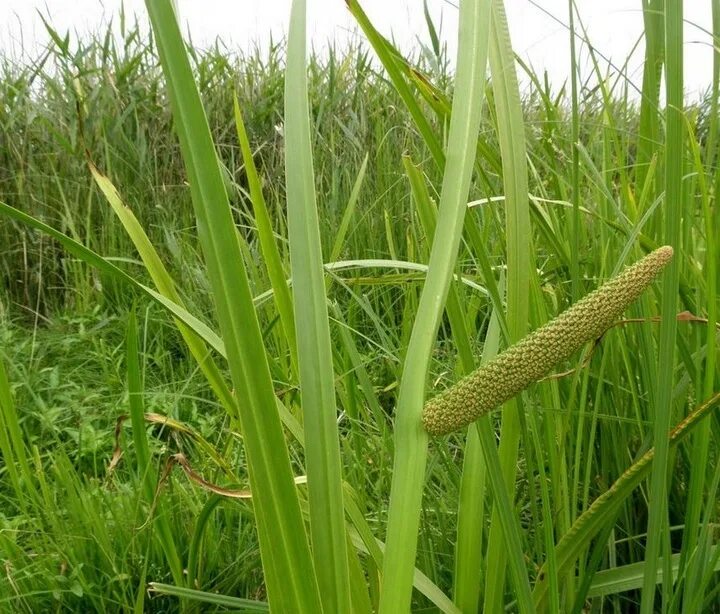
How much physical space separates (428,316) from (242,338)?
8 cm

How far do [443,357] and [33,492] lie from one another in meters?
0.84

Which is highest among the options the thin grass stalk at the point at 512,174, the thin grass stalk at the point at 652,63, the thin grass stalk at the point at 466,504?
the thin grass stalk at the point at 652,63

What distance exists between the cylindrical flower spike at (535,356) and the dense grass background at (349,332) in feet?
0.26

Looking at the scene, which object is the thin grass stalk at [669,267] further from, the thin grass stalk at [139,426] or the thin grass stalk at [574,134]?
the thin grass stalk at [139,426]

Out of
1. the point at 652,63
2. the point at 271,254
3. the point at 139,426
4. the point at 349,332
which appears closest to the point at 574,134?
the point at 652,63

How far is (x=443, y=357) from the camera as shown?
1.49 metres

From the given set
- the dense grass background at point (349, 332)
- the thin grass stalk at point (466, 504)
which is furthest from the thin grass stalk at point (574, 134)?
the thin grass stalk at point (466, 504)

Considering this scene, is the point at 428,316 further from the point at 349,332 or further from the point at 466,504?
the point at 349,332

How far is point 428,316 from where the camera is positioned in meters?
0.32

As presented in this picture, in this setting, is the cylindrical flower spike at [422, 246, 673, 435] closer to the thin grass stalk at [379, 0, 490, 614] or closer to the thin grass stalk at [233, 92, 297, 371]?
the thin grass stalk at [379, 0, 490, 614]

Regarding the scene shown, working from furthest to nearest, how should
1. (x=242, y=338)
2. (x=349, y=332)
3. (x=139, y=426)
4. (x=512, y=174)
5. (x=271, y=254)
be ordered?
(x=349, y=332)
(x=139, y=426)
(x=271, y=254)
(x=512, y=174)
(x=242, y=338)

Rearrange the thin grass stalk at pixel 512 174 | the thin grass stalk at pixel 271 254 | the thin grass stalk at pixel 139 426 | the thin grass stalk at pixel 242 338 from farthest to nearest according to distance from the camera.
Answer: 1. the thin grass stalk at pixel 139 426
2. the thin grass stalk at pixel 271 254
3. the thin grass stalk at pixel 512 174
4. the thin grass stalk at pixel 242 338

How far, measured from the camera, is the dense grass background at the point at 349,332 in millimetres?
594

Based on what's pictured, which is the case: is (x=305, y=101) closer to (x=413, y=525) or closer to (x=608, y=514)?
(x=413, y=525)
